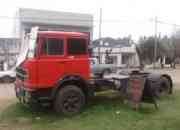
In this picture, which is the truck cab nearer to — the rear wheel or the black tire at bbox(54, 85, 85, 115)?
the black tire at bbox(54, 85, 85, 115)

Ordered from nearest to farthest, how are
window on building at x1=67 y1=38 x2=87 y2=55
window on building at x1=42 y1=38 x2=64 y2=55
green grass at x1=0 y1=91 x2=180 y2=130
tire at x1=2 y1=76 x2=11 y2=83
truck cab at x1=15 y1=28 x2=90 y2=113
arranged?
green grass at x1=0 y1=91 x2=180 y2=130 < truck cab at x1=15 y1=28 x2=90 y2=113 < window on building at x1=42 y1=38 x2=64 y2=55 < window on building at x1=67 y1=38 x2=87 y2=55 < tire at x1=2 y1=76 x2=11 y2=83

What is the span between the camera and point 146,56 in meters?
46.6

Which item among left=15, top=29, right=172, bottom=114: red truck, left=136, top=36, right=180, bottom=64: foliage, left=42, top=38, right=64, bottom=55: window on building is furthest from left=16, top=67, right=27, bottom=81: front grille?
left=136, top=36, right=180, bottom=64: foliage

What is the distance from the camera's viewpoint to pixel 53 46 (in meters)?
8.77

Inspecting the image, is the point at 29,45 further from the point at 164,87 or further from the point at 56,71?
the point at 164,87

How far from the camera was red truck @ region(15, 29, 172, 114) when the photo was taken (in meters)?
8.48

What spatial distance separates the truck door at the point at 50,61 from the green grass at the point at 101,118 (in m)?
1.21

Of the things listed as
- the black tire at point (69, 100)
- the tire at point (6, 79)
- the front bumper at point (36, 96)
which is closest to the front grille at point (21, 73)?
the front bumper at point (36, 96)

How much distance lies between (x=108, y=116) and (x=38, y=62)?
104 inches

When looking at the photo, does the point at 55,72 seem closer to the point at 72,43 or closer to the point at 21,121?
the point at 72,43

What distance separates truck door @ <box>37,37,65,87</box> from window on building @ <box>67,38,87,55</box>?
0.80ft

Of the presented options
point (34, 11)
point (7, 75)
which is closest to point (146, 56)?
point (34, 11)

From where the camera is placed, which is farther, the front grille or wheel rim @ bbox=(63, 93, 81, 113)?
wheel rim @ bbox=(63, 93, 81, 113)

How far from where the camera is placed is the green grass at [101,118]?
7.70m
